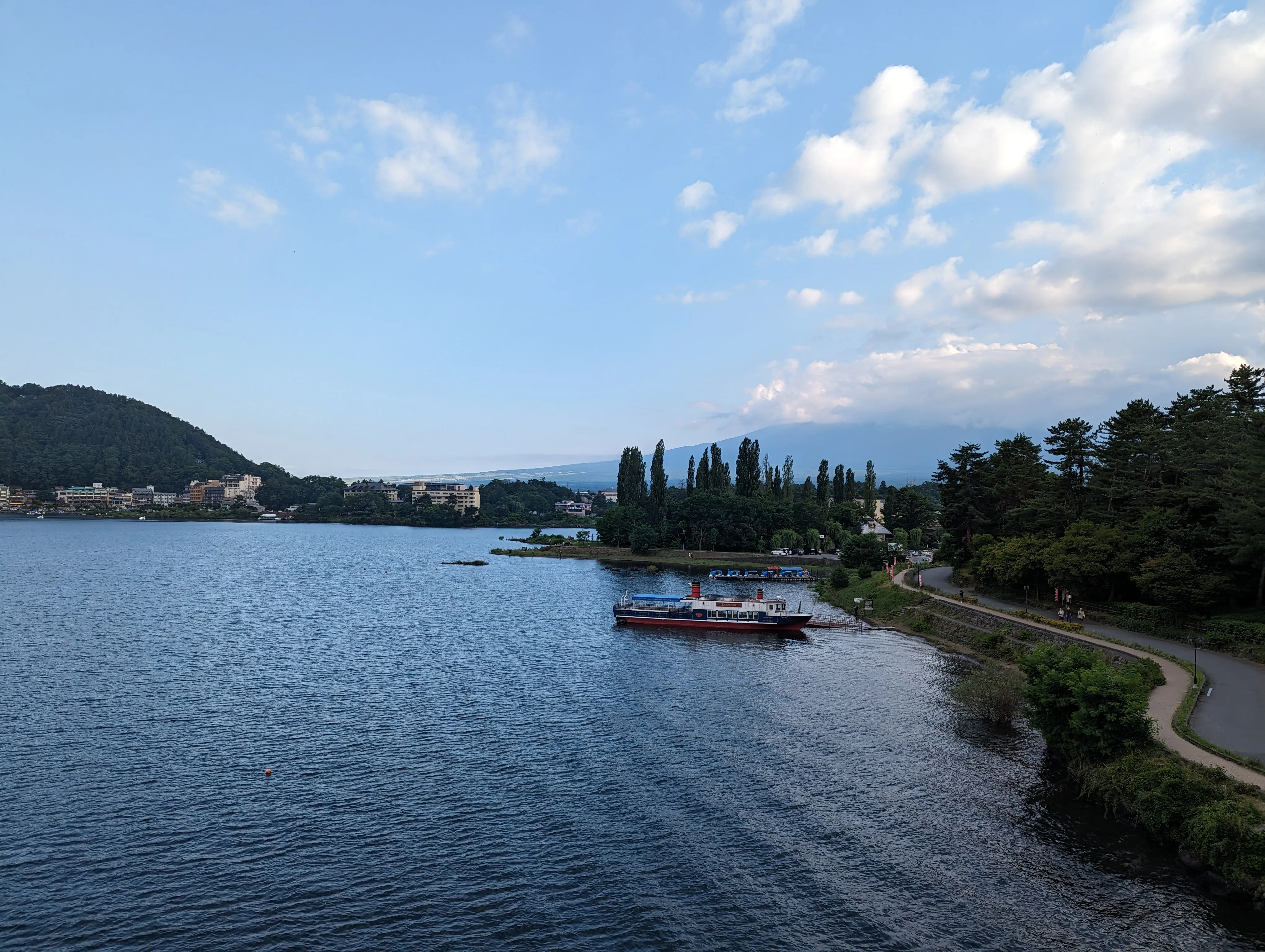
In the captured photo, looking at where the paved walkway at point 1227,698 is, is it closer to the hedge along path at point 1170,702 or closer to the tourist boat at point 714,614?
the hedge along path at point 1170,702

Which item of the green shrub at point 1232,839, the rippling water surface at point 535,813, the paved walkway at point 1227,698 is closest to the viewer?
the rippling water surface at point 535,813

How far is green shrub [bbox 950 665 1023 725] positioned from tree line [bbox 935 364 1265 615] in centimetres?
1752

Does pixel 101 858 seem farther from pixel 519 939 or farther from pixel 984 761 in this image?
pixel 984 761

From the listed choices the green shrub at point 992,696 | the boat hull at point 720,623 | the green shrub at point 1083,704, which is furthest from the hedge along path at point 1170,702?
the boat hull at point 720,623

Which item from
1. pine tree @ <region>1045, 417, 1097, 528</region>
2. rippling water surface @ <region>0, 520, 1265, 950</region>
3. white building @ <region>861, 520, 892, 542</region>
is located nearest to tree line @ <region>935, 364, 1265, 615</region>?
pine tree @ <region>1045, 417, 1097, 528</region>

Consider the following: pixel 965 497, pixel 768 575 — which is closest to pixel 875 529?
pixel 768 575

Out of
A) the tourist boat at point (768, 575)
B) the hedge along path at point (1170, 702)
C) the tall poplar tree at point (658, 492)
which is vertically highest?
the tall poplar tree at point (658, 492)

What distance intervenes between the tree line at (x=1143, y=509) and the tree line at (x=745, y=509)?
68.5 meters

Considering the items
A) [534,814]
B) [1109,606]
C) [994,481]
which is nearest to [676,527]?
[994,481]

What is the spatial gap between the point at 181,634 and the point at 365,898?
176 feet

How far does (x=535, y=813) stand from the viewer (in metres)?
30.0

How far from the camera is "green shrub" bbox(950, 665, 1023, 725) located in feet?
138

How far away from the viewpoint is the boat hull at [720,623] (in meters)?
79.4

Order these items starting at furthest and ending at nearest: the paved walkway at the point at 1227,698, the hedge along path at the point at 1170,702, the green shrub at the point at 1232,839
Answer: the paved walkway at the point at 1227,698 < the hedge along path at the point at 1170,702 < the green shrub at the point at 1232,839
